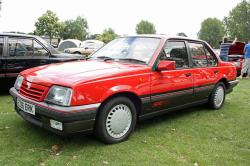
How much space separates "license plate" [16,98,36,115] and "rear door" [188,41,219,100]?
3019mm

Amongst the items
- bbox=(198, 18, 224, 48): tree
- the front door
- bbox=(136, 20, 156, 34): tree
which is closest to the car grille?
the front door

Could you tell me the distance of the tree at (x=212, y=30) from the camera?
94562mm

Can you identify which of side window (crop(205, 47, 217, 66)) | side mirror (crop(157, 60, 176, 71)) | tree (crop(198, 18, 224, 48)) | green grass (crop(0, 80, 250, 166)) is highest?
tree (crop(198, 18, 224, 48))

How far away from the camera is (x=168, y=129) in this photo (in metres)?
5.26

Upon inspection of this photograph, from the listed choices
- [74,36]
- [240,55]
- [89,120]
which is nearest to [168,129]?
[89,120]

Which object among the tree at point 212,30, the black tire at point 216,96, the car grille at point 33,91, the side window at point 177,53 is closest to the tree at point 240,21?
the tree at point 212,30

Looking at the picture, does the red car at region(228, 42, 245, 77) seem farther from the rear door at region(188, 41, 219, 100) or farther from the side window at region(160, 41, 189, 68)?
the side window at region(160, 41, 189, 68)

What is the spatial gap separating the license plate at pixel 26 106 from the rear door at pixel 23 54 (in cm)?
→ 308

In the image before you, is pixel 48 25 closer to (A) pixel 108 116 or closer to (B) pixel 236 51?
(B) pixel 236 51

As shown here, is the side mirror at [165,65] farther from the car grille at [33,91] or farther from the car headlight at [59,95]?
the car grille at [33,91]

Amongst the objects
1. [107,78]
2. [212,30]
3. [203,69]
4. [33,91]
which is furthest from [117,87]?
[212,30]

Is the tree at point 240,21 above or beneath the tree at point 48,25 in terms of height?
above

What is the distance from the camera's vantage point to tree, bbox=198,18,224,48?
94562 mm

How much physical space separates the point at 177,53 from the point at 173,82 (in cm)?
63
